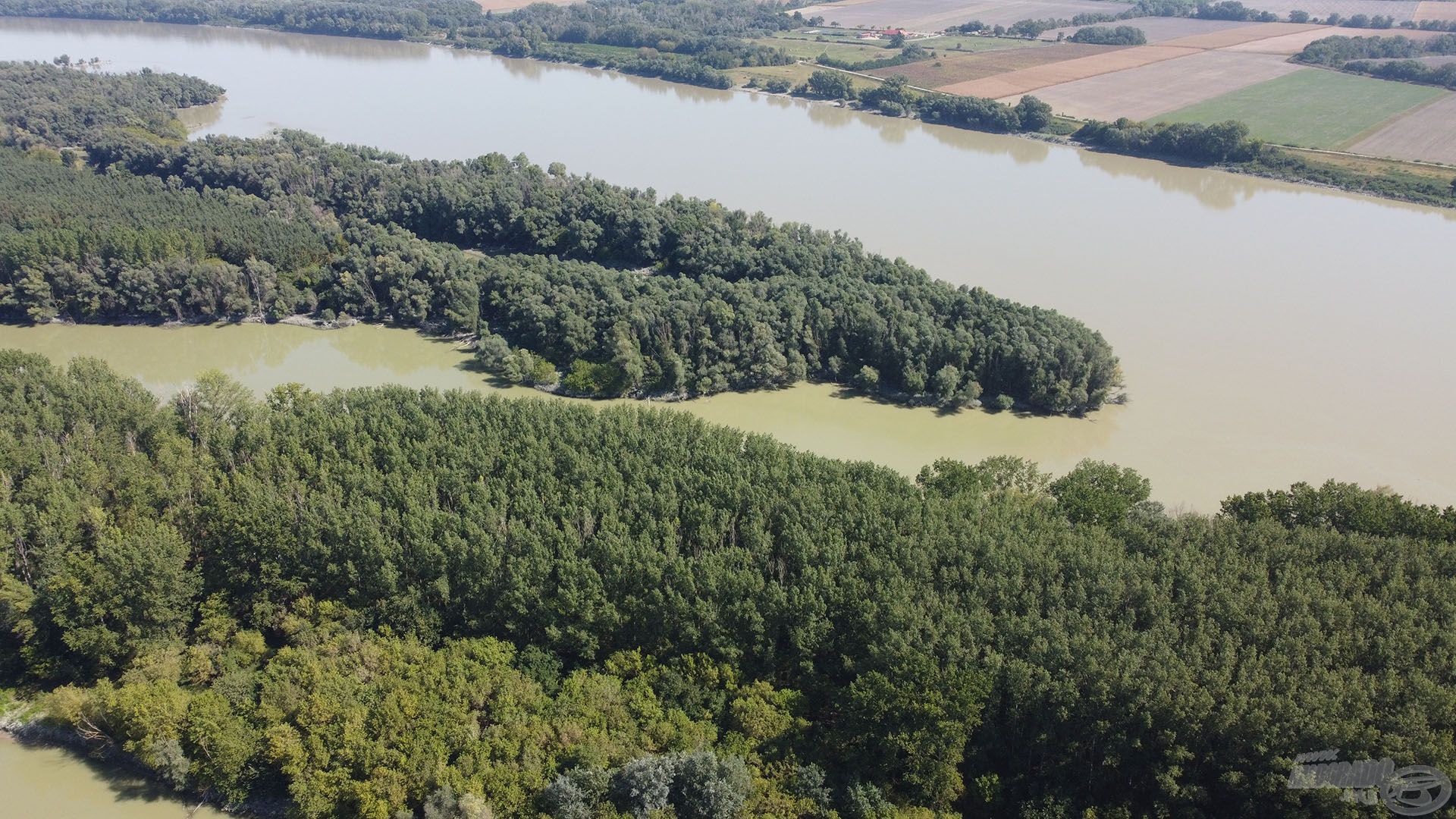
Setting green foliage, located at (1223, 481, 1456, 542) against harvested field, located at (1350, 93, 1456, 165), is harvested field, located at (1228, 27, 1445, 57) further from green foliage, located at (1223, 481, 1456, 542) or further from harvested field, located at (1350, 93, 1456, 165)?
green foliage, located at (1223, 481, 1456, 542)

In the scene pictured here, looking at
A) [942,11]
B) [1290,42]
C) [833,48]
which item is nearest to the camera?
[1290,42]

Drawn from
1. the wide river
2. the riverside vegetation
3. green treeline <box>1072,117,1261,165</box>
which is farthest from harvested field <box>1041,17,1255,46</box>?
the wide river

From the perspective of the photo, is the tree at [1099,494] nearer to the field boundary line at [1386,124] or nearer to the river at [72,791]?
the river at [72,791]

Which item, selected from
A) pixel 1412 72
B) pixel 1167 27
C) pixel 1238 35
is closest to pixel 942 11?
pixel 1167 27

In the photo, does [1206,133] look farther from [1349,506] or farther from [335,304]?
[335,304]

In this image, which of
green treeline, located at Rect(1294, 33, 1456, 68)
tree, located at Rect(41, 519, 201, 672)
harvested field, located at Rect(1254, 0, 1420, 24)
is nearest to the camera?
tree, located at Rect(41, 519, 201, 672)

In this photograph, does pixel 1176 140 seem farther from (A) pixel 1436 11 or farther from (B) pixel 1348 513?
(A) pixel 1436 11
